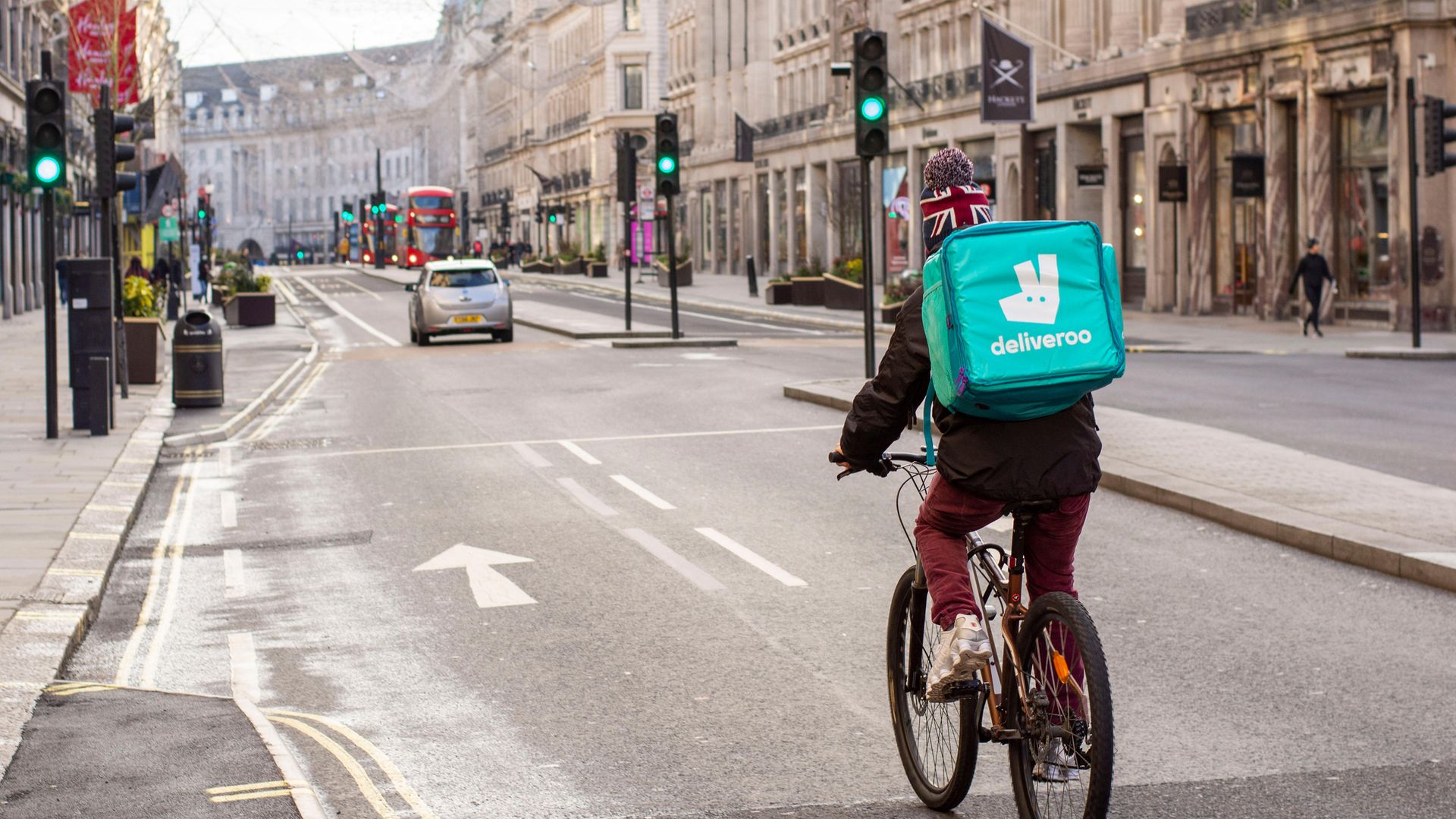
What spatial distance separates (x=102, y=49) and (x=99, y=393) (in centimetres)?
2749

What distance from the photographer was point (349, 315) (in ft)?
165

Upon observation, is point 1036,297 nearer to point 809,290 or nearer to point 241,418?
point 241,418

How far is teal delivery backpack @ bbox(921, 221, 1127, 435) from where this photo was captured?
4.73m

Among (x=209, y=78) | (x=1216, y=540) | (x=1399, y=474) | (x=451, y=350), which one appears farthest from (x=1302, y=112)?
(x=209, y=78)

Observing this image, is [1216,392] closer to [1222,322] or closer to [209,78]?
[1222,322]

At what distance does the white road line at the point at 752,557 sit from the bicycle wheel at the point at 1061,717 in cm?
454

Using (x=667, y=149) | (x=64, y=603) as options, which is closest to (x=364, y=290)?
(x=667, y=149)

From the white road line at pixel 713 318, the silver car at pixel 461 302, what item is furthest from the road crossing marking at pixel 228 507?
the white road line at pixel 713 318

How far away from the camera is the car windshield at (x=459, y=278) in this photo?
113 ft

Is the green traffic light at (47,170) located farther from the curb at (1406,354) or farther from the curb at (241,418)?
the curb at (1406,354)

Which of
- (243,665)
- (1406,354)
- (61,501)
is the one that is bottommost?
(243,665)

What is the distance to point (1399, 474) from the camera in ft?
43.6

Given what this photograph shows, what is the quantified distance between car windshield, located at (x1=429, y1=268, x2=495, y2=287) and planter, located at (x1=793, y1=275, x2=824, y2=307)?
1947cm

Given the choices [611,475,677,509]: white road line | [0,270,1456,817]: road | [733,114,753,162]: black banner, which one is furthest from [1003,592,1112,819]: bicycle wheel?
[733,114,753,162]: black banner
